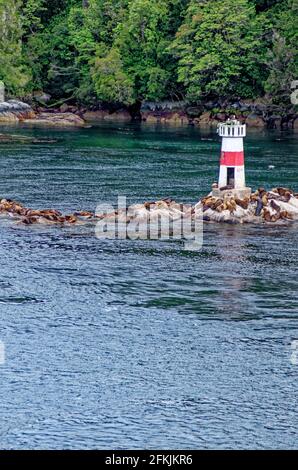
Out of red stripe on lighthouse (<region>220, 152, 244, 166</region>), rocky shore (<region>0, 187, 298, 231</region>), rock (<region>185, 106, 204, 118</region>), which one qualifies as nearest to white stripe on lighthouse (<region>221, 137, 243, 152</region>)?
red stripe on lighthouse (<region>220, 152, 244, 166</region>)

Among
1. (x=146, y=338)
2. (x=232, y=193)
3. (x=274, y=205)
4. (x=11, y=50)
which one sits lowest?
(x=146, y=338)

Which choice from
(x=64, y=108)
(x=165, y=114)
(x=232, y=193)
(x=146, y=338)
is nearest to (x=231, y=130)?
(x=232, y=193)

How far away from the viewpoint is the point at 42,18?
172 m

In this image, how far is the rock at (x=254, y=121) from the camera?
144m

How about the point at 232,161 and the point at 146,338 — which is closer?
the point at 146,338

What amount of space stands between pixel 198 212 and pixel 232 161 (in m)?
5.58

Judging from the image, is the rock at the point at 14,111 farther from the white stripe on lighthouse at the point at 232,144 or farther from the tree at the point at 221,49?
the white stripe on lighthouse at the point at 232,144

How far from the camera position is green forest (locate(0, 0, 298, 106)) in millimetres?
143875

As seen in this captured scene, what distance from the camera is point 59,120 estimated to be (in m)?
146

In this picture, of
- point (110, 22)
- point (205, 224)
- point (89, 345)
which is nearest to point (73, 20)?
point (110, 22)

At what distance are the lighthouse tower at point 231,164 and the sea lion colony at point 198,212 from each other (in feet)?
4.95

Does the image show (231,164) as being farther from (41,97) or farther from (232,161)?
(41,97)

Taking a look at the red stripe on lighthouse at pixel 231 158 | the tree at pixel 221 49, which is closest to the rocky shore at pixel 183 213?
the red stripe on lighthouse at pixel 231 158

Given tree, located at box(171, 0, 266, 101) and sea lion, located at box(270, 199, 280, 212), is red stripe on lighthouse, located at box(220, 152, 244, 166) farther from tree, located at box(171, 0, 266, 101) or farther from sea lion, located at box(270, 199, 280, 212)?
tree, located at box(171, 0, 266, 101)
